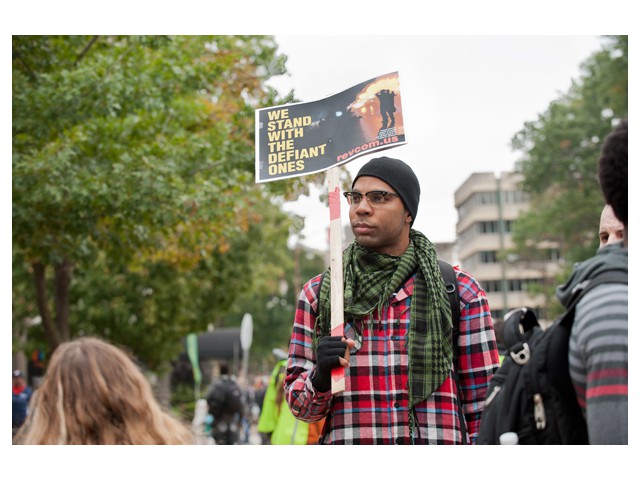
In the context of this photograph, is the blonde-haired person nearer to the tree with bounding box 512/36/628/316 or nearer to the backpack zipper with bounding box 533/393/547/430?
the backpack zipper with bounding box 533/393/547/430

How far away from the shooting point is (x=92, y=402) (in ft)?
9.60

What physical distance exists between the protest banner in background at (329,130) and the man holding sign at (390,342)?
0.46 ft

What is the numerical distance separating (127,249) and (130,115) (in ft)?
6.31

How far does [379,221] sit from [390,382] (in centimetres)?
61

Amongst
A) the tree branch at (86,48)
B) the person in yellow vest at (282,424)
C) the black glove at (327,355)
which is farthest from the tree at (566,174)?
the black glove at (327,355)

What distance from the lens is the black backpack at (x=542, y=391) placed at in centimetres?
228

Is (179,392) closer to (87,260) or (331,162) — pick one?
(87,260)

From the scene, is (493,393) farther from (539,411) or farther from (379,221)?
(379,221)

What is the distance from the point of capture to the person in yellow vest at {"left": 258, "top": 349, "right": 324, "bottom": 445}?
6483 mm

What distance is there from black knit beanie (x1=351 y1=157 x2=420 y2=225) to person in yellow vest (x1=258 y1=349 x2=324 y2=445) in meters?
2.71

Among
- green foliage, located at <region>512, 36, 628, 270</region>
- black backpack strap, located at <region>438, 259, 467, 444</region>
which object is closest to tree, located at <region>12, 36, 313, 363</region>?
black backpack strap, located at <region>438, 259, 467, 444</region>

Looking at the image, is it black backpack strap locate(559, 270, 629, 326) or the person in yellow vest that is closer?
black backpack strap locate(559, 270, 629, 326)

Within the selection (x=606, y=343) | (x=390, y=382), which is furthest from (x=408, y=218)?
(x=606, y=343)

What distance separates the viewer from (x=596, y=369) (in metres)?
2.12
